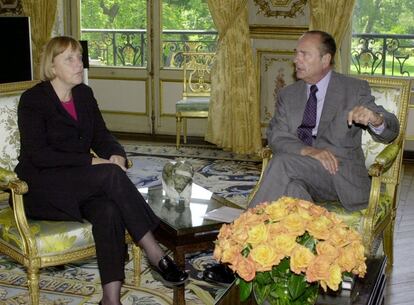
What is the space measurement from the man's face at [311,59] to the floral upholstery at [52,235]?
54.0 inches

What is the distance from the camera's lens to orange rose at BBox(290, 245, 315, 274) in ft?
5.60

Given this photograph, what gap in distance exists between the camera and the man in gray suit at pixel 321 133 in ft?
10.4

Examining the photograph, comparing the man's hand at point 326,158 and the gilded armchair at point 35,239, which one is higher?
the man's hand at point 326,158

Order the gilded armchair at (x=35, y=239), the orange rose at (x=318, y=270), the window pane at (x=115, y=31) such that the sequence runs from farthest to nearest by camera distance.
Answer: the window pane at (x=115, y=31) → the gilded armchair at (x=35, y=239) → the orange rose at (x=318, y=270)

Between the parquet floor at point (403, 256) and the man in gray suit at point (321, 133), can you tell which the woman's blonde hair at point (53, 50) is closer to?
the man in gray suit at point (321, 133)

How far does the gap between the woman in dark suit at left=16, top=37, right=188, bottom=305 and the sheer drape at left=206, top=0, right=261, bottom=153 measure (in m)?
3.07

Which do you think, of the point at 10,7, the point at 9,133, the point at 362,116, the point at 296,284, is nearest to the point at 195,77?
the point at 10,7

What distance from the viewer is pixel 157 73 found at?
6.99 meters

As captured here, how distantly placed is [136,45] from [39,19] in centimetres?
109

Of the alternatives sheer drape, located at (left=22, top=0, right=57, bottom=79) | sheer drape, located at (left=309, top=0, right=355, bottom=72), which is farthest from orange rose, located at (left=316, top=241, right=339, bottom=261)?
sheer drape, located at (left=22, top=0, right=57, bottom=79)

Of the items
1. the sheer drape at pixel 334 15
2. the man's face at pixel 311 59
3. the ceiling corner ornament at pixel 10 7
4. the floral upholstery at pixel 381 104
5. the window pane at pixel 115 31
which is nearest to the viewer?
the man's face at pixel 311 59

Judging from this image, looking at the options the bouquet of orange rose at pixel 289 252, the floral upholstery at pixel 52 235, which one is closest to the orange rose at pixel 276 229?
the bouquet of orange rose at pixel 289 252

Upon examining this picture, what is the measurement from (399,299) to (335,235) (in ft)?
5.21

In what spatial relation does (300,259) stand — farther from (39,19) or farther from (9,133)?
(39,19)
